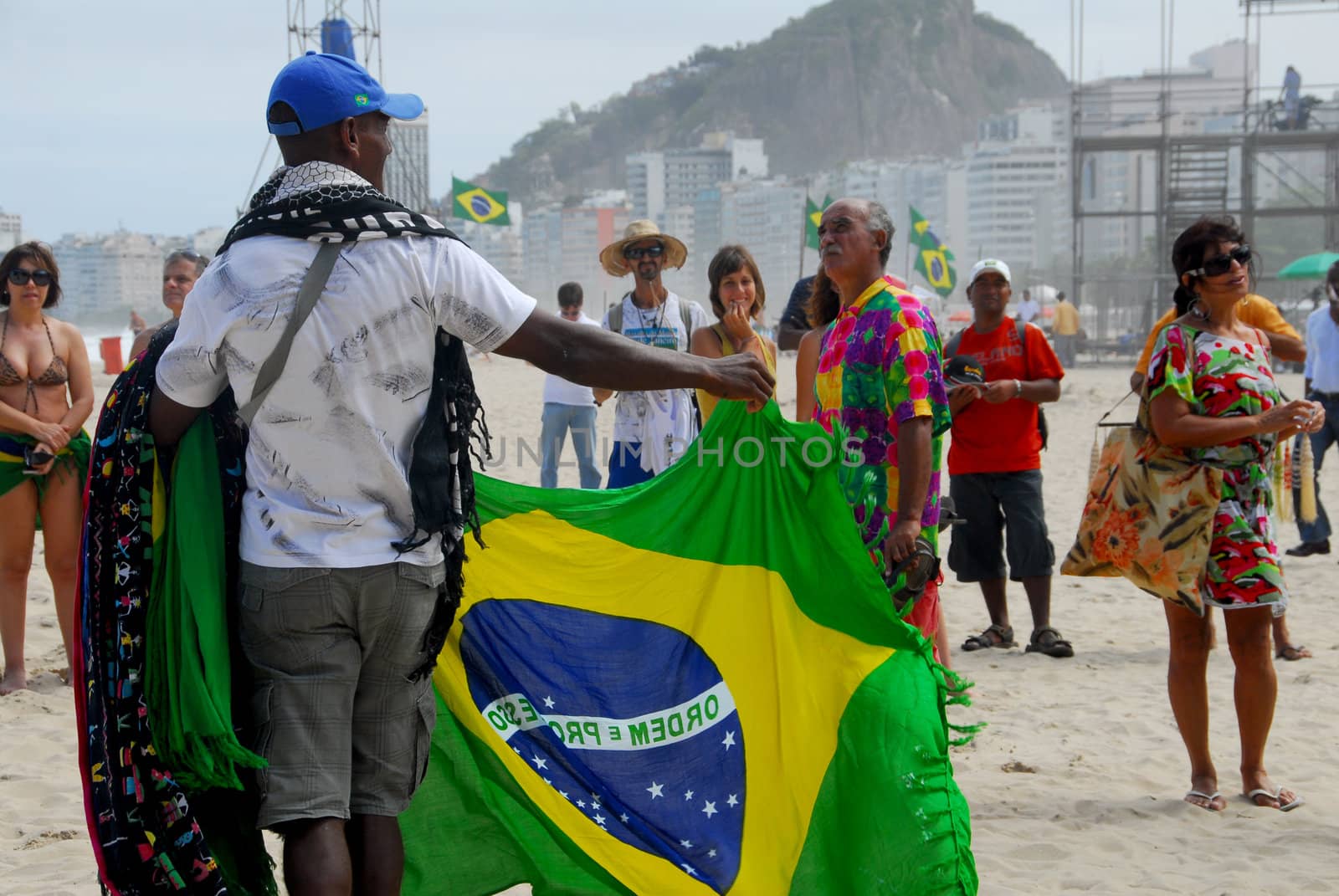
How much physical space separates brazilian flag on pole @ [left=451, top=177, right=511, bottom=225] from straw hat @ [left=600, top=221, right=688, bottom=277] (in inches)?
1259

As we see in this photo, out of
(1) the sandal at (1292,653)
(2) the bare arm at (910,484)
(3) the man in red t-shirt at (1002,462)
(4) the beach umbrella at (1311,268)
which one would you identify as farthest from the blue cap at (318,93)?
(4) the beach umbrella at (1311,268)

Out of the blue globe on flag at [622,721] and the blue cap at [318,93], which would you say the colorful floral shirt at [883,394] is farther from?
the blue cap at [318,93]

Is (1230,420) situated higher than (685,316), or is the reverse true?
(685,316)

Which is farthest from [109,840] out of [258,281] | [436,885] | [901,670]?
[901,670]

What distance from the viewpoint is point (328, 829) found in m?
2.67

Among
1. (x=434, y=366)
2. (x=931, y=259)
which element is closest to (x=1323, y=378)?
(x=434, y=366)

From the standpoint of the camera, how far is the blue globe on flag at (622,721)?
135 inches

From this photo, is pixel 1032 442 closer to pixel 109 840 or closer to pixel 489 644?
pixel 489 644

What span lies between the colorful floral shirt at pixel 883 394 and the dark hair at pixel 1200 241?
→ 1.16 metres

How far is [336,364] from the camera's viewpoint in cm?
257

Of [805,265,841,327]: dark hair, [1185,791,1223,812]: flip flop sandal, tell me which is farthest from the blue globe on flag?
[1185,791,1223,812]: flip flop sandal

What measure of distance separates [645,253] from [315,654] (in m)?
4.86

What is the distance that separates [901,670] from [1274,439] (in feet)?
6.69

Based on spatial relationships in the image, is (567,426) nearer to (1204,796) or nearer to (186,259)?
(186,259)
